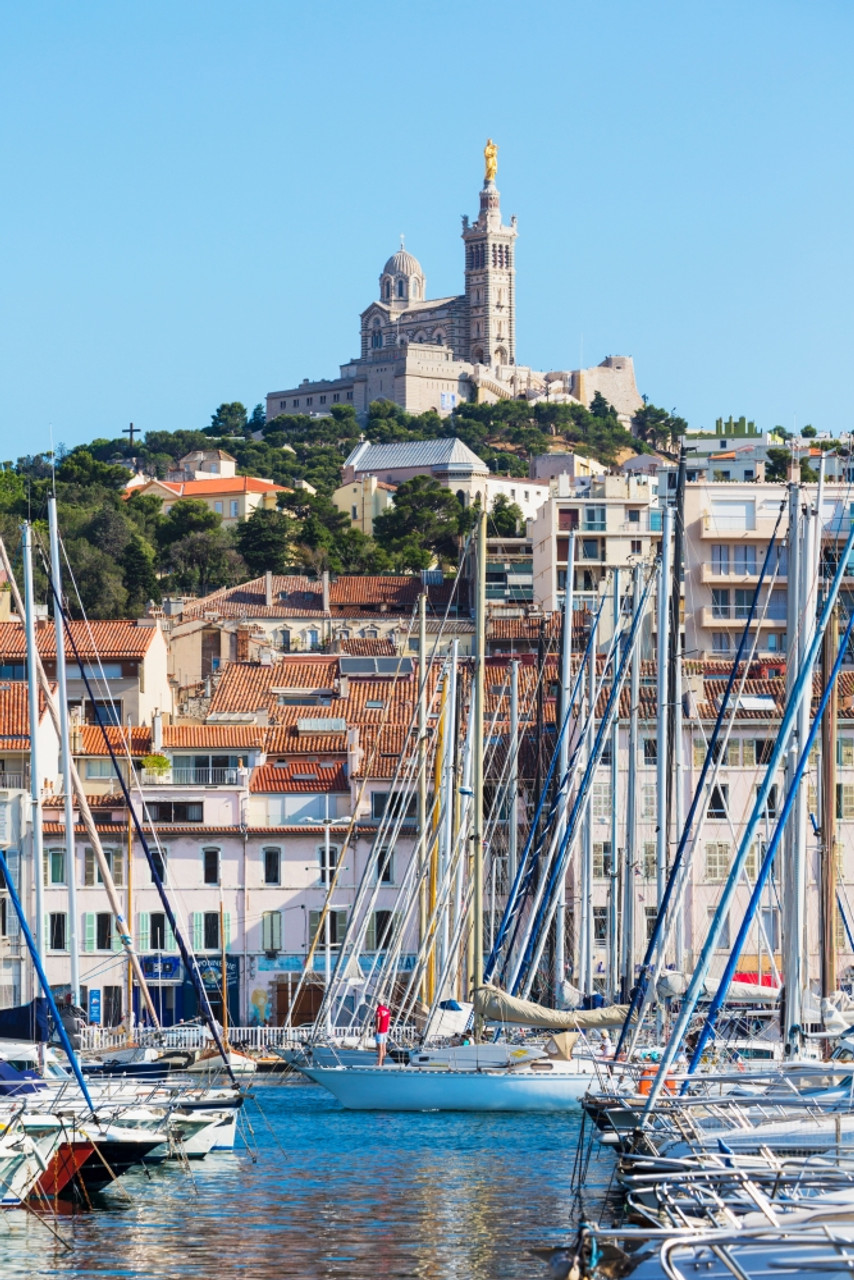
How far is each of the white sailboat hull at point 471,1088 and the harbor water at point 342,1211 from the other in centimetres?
37

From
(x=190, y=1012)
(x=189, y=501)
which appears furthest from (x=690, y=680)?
(x=189, y=501)

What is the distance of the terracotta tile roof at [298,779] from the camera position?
65.4m

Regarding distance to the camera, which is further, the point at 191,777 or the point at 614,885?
the point at 191,777

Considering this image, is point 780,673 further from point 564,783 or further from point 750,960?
point 564,783

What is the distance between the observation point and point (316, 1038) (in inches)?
1885

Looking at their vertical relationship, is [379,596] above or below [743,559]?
below

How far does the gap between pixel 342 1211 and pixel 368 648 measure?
227ft

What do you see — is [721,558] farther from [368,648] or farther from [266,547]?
[266,547]

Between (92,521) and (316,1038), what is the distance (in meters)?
103

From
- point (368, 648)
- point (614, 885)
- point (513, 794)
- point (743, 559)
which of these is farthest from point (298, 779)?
point (743, 559)

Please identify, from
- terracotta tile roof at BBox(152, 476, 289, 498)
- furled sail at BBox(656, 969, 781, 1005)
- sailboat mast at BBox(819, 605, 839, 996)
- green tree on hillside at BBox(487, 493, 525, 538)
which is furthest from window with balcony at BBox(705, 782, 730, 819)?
terracotta tile roof at BBox(152, 476, 289, 498)

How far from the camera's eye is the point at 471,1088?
140 ft

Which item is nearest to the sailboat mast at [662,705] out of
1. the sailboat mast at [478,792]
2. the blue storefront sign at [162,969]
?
the sailboat mast at [478,792]

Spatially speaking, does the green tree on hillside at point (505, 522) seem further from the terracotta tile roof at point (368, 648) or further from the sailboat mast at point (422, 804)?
the sailboat mast at point (422, 804)
